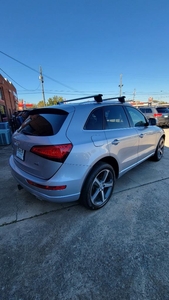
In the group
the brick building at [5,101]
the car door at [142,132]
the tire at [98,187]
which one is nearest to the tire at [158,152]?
the car door at [142,132]

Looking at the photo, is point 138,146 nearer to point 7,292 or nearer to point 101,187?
point 101,187

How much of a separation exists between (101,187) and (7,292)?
1645 millimetres

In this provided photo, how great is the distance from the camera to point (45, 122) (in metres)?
2.06

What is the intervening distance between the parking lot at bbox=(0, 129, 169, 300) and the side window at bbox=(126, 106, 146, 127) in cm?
151

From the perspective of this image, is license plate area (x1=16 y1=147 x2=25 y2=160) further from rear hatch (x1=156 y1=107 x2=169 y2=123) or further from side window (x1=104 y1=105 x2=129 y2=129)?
rear hatch (x1=156 y1=107 x2=169 y2=123)

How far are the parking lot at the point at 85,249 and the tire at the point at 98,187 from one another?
0.16m

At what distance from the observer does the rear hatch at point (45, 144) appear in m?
1.78

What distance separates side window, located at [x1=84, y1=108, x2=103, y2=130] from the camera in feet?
7.00

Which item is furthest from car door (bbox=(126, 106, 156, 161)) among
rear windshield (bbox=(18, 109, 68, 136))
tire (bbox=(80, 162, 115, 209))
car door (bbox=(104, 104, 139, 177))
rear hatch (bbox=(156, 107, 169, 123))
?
rear hatch (bbox=(156, 107, 169, 123))

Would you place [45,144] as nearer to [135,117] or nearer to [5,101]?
[135,117]

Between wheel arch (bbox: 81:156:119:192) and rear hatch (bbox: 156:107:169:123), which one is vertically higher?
rear hatch (bbox: 156:107:169:123)

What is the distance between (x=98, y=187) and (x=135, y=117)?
1.85 m

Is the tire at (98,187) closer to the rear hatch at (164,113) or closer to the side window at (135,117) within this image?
the side window at (135,117)

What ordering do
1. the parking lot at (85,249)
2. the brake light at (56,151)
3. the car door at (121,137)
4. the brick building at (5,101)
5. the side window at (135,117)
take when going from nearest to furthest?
the parking lot at (85,249) → the brake light at (56,151) → the car door at (121,137) → the side window at (135,117) → the brick building at (5,101)
